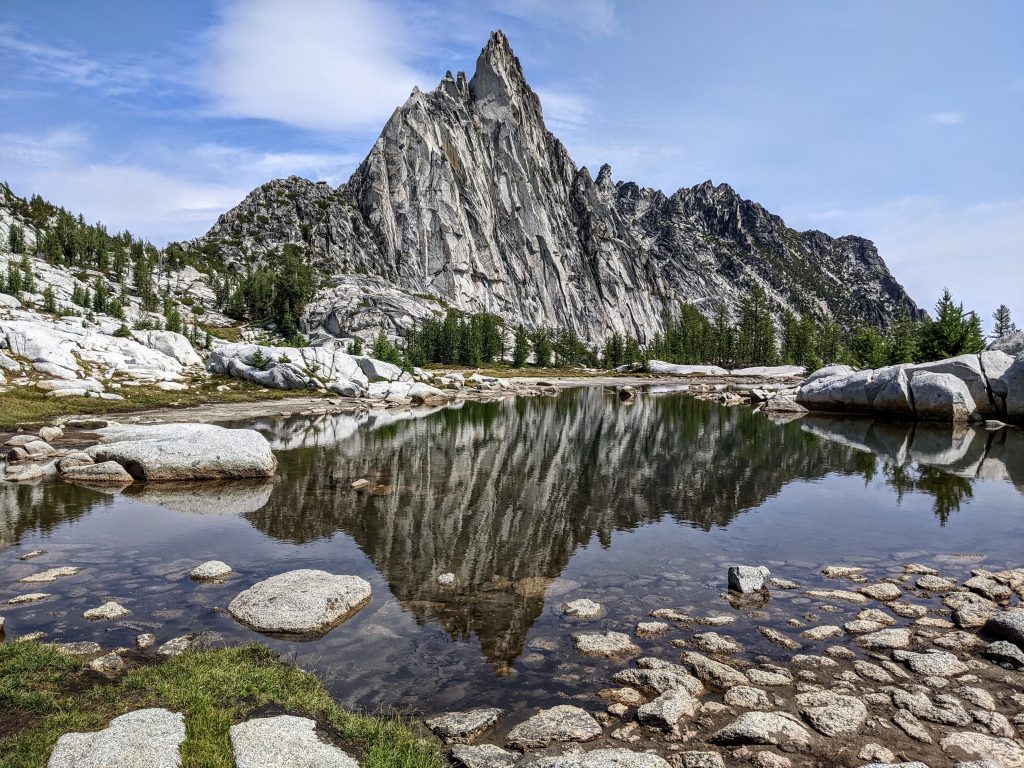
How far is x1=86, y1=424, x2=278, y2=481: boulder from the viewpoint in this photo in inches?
1091

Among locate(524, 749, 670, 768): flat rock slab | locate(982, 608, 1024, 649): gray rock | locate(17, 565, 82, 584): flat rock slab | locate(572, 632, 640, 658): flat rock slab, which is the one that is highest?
locate(982, 608, 1024, 649): gray rock

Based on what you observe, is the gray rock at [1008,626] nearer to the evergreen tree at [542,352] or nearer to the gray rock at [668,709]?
the gray rock at [668,709]

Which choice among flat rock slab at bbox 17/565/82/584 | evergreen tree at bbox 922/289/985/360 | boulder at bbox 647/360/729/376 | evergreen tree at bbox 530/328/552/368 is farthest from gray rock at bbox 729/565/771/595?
boulder at bbox 647/360/729/376

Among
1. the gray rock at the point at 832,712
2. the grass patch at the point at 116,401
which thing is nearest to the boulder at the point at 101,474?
the grass patch at the point at 116,401

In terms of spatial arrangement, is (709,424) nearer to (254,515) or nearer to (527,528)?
(527,528)

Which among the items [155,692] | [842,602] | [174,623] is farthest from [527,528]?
[155,692]

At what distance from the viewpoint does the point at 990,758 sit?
26.8 ft

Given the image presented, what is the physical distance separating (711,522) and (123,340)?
267 feet

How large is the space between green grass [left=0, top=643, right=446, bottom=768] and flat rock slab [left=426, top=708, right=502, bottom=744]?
0.96 ft

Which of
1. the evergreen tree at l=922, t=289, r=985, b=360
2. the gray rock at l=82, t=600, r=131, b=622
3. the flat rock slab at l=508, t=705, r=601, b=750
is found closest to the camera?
the flat rock slab at l=508, t=705, r=601, b=750

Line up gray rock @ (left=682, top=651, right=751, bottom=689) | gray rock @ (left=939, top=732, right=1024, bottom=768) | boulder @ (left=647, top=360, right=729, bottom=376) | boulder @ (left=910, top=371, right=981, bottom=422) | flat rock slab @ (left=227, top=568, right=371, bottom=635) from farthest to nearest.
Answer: boulder @ (left=647, top=360, right=729, bottom=376)
boulder @ (left=910, top=371, right=981, bottom=422)
flat rock slab @ (left=227, top=568, right=371, bottom=635)
gray rock @ (left=682, top=651, right=751, bottom=689)
gray rock @ (left=939, top=732, right=1024, bottom=768)

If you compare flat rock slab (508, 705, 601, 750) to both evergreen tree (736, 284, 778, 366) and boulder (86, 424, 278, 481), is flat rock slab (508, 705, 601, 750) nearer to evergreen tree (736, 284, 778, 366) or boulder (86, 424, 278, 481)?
boulder (86, 424, 278, 481)

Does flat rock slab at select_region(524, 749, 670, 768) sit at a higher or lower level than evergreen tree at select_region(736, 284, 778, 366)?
lower

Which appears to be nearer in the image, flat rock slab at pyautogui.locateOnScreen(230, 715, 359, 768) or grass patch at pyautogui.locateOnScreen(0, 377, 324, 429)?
flat rock slab at pyautogui.locateOnScreen(230, 715, 359, 768)
